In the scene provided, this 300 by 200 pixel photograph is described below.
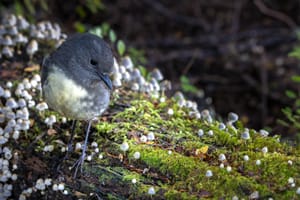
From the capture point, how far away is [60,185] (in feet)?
11.1

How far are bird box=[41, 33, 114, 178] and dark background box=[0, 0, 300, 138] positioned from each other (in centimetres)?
277

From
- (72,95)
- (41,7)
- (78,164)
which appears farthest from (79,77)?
(41,7)

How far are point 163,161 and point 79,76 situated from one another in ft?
2.72

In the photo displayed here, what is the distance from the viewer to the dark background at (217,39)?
21.7 ft

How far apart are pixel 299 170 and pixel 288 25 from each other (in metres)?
4.34

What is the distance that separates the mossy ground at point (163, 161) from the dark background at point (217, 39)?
2.32m

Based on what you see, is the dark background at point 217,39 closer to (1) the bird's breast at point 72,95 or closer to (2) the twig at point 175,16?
(2) the twig at point 175,16

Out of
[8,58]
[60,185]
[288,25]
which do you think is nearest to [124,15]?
[288,25]

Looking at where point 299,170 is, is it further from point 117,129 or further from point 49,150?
point 49,150

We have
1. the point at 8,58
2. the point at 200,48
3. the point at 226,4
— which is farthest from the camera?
the point at 226,4

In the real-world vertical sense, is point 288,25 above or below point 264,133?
above

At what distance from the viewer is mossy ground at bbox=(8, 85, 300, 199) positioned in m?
3.20

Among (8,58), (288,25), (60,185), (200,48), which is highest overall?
(288,25)

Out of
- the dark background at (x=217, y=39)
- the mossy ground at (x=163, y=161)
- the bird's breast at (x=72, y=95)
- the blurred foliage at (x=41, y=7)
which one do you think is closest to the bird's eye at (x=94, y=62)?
the bird's breast at (x=72, y=95)
